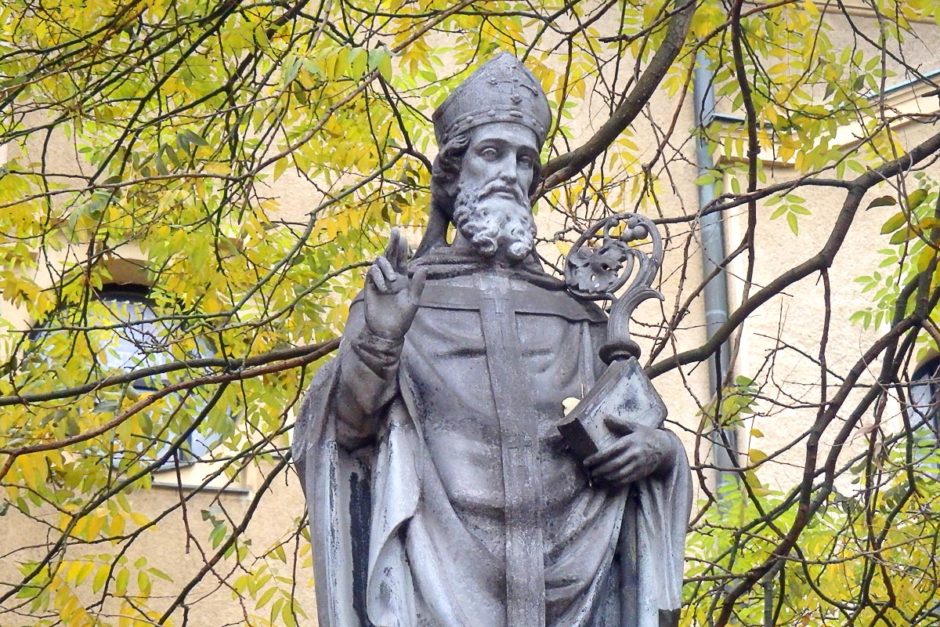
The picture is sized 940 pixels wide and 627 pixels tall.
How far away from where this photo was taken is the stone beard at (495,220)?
6781mm

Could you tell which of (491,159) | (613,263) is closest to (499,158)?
(491,159)

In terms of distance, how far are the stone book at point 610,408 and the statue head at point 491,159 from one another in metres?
0.53

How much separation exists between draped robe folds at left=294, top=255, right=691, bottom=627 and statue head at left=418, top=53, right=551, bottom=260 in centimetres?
26

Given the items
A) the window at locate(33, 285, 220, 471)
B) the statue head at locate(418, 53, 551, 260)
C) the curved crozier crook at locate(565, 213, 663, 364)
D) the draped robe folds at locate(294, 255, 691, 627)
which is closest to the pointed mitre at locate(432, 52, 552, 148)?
the statue head at locate(418, 53, 551, 260)

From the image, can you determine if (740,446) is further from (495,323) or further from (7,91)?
(495,323)

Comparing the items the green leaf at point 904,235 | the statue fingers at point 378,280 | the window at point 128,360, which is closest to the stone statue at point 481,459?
the statue fingers at point 378,280

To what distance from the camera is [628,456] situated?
21.0 feet

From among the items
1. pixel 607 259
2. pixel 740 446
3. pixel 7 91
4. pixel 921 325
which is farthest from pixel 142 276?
pixel 607 259

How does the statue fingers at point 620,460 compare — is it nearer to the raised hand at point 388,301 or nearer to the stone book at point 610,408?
the stone book at point 610,408

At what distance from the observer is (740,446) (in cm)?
1620

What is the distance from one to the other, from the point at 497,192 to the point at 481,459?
2.78ft

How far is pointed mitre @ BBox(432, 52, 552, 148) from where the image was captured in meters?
6.89

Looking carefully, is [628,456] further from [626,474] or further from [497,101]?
[497,101]

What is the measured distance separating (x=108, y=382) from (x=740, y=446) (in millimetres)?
7229
